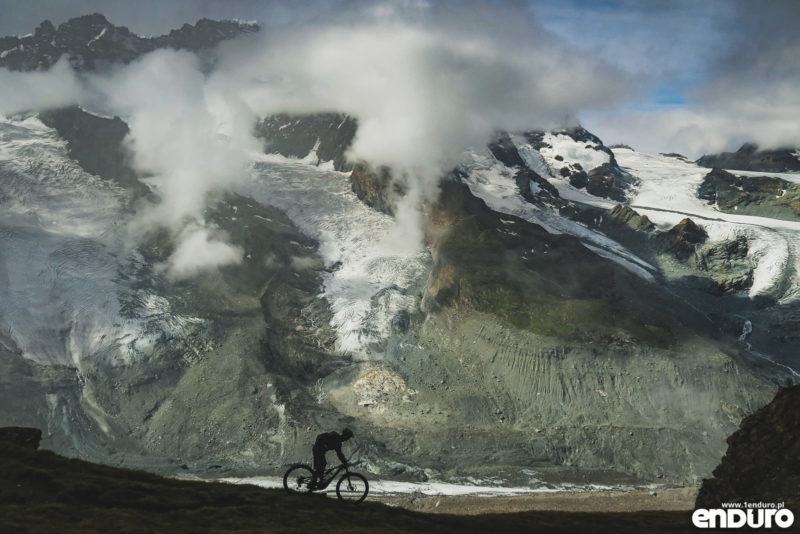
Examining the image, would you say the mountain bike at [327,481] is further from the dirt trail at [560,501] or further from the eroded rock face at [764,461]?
the dirt trail at [560,501]

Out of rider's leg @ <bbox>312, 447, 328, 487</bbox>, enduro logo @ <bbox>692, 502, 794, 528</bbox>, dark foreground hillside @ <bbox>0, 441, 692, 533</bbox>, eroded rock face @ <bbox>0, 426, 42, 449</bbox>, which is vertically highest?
enduro logo @ <bbox>692, 502, 794, 528</bbox>

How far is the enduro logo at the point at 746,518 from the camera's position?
136ft

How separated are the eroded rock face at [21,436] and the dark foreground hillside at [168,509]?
4.00 metres

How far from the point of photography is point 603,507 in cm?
13188

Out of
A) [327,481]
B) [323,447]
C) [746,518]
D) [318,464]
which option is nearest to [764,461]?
[746,518]

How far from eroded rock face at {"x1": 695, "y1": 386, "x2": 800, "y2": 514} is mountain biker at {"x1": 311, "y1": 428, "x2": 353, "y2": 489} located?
40076 mm

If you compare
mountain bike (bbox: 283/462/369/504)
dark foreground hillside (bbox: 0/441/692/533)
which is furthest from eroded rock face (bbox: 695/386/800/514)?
mountain bike (bbox: 283/462/369/504)

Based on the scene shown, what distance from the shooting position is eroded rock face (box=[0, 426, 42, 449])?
1832 inches

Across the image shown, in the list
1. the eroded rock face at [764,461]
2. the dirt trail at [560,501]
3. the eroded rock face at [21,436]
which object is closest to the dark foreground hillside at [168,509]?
the eroded rock face at [21,436]

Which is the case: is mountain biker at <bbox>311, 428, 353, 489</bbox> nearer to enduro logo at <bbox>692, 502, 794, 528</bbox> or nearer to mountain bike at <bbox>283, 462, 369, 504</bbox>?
mountain bike at <bbox>283, 462, 369, 504</bbox>

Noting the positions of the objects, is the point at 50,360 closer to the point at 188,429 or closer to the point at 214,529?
the point at 188,429

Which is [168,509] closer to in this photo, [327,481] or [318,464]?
[318,464]

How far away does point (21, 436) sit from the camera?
4744cm

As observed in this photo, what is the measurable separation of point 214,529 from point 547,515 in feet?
99.2
